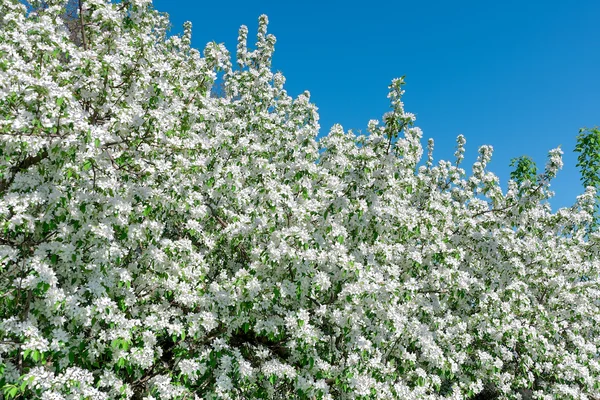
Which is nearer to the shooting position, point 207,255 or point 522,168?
point 207,255

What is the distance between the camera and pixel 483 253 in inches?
421

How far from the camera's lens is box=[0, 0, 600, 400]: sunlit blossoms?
226 inches

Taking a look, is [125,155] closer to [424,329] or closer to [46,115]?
[46,115]

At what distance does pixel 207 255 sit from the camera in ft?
27.9

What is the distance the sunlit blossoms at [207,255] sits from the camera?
575 centimetres

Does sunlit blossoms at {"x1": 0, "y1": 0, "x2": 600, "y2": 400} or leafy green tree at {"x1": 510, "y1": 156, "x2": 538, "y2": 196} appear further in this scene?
leafy green tree at {"x1": 510, "y1": 156, "x2": 538, "y2": 196}

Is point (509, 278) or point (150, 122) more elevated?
point (509, 278)

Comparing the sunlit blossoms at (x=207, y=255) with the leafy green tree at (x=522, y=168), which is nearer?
the sunlit blossoms at (x=207, y=255)

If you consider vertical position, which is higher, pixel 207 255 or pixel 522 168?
pixel 522 168

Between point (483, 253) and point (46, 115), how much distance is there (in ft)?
32.0

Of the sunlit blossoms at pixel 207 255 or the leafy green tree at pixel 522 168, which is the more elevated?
the leafy green tree at pixel 522 168

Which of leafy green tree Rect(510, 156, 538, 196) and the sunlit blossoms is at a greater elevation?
leafy green tree Rect(510, 156, 538, 196)

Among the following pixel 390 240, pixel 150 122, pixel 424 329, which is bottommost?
pixel 424 329

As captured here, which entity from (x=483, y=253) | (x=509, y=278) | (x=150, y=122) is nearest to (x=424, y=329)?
(x=483, y=253)
